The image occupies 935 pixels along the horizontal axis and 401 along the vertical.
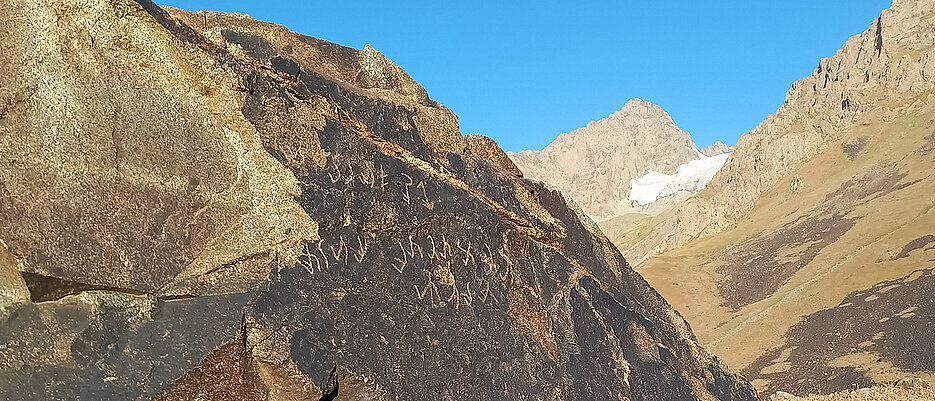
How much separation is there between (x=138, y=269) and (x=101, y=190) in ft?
3.87

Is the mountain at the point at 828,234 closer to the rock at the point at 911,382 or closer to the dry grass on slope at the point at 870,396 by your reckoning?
the rock at the point at 911,382

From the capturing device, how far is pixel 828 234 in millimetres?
72500

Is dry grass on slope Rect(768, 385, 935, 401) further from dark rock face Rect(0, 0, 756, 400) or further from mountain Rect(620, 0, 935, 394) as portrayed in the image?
mountain Rect(620, 0, 935, 394)

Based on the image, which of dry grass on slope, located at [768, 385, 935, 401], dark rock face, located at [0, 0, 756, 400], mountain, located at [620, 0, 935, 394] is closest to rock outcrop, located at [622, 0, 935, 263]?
mountain, located at [620, 0, 935, 394]

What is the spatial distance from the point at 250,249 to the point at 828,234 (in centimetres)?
7477

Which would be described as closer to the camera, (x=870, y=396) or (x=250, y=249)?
(x=250, y=249)

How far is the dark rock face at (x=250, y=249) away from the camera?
9.14m

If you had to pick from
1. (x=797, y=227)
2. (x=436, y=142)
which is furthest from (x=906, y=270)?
(x=436, y=142)

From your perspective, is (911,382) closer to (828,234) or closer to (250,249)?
(250,249)

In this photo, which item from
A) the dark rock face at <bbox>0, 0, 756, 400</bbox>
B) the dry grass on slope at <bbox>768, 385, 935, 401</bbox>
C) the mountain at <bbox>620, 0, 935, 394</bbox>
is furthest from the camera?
the mountain at <bbox>620, 0, 935, 394</bbox>

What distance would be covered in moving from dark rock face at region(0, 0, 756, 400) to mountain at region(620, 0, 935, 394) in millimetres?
25195

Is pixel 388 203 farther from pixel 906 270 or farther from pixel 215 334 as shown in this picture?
pixel 906 270

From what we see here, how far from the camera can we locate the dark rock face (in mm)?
9141

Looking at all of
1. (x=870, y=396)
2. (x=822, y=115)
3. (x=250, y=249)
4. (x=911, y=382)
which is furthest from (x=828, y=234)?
(x=250, y=249)
